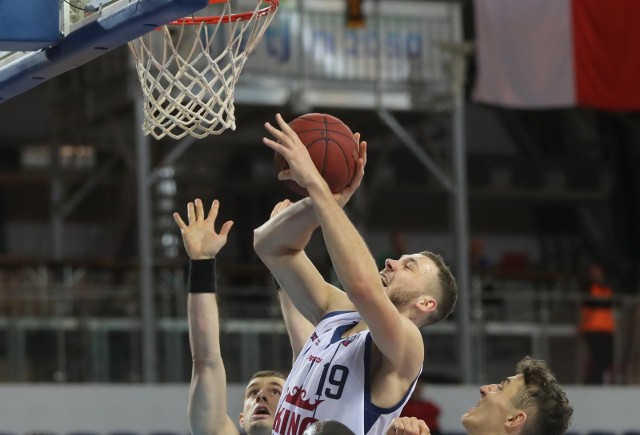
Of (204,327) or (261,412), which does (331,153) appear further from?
(261,412)

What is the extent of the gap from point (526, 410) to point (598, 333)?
33.7ft

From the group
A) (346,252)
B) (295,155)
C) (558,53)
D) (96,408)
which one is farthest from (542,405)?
(558,53)

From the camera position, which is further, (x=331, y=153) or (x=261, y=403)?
(x=261, y=403)

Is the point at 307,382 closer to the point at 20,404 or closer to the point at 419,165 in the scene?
the point at 20,404

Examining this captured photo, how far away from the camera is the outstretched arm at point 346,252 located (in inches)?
190

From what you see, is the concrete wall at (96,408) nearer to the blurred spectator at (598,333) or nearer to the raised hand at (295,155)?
the blurred spectator at (598,333)

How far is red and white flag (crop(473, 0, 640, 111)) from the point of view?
15.3 m

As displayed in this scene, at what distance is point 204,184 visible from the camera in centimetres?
1927

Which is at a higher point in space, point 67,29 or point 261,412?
point 67,29

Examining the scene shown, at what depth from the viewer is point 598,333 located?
15117 millimetres

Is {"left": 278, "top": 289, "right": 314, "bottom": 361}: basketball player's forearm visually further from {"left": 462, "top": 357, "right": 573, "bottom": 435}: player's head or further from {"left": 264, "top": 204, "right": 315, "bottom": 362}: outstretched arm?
{"left": 462, "top": 357, "right": 573, "bottom": 435}: player's head

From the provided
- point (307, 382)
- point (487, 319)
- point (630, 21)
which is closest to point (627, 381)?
point (487, 319)

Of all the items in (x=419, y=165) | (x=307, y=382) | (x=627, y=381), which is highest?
(x=419, y=165)

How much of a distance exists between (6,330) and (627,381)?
6.63 metres
